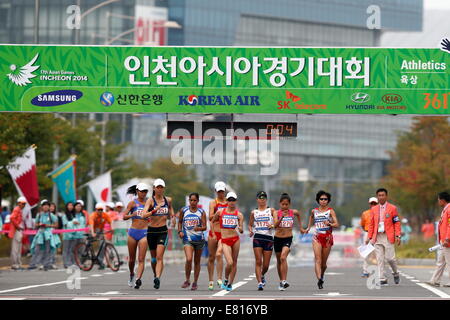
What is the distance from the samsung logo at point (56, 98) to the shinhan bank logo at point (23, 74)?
19.3 inches

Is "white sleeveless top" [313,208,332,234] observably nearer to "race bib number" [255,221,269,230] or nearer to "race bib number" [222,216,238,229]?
"race bib number" [255,221,269,230]

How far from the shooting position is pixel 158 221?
21.4 metres

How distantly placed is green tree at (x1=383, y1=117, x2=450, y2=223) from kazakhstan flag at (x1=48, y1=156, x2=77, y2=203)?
79.9ft

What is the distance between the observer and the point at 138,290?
20.6 m

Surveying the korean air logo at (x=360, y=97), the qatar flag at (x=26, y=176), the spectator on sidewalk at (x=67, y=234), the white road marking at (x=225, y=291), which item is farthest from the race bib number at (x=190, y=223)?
the qatar flag at (x=26, y=176)

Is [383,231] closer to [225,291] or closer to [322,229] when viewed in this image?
[322,229]

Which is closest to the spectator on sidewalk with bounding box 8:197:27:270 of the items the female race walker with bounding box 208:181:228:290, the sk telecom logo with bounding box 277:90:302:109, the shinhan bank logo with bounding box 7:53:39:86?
the shinhan bank logo with bounding box 7:53:39:86

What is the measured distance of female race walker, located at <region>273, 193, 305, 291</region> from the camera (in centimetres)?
2127

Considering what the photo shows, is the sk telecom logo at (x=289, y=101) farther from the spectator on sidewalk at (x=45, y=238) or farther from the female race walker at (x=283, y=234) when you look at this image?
the spectator on sidewalk at (x=45, y=238)

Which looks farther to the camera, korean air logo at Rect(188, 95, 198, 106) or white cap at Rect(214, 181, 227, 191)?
korean air logo at Rect(188, 95, 198, 106)

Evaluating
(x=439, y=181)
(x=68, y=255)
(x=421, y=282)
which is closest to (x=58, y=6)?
(x=439, y=181)

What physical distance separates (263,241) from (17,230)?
11.9 meters

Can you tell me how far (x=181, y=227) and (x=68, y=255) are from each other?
40.9 feet

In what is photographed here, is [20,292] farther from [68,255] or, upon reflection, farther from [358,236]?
[358,236]
